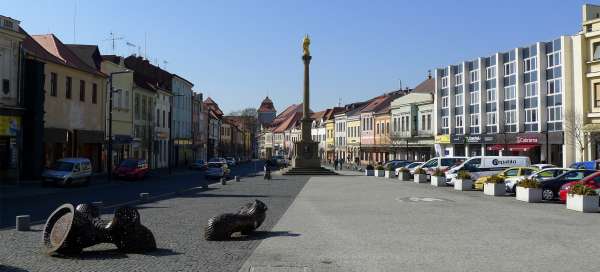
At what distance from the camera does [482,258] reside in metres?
11.2

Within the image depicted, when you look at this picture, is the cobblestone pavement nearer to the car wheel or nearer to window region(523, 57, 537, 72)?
the car wheel

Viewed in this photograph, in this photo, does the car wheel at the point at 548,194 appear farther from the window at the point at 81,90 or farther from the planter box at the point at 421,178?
the window at the point at 81,90

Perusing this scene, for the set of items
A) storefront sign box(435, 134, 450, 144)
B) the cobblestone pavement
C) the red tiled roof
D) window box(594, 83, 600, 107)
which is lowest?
the cobblestone pavement

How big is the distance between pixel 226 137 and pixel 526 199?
116 m

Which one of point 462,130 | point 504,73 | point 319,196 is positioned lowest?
point 319,196

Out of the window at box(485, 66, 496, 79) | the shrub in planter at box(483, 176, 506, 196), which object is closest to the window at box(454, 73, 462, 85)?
the window at box(485, 66, 496, 79)

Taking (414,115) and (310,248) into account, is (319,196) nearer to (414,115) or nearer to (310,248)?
(310,248)

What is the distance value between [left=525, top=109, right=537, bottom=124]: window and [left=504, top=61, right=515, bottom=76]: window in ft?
14.6

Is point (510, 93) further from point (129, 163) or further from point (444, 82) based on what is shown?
point (129, 163)

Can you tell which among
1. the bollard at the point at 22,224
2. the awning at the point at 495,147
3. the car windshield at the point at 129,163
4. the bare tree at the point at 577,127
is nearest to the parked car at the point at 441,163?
the bare tree at the point at 577,127

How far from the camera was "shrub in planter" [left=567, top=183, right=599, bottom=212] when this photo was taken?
2036 centimetres

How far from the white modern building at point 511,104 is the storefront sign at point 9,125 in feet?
122

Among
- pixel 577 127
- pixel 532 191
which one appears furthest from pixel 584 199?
pixel 577 127

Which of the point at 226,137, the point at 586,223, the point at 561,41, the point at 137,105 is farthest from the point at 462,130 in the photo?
the point at 226,137
